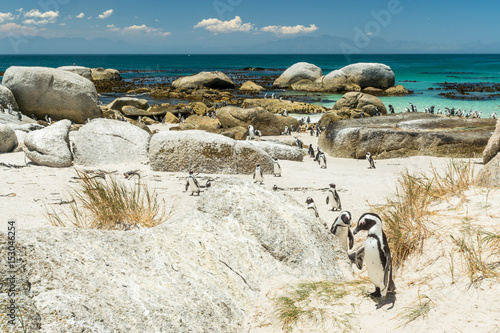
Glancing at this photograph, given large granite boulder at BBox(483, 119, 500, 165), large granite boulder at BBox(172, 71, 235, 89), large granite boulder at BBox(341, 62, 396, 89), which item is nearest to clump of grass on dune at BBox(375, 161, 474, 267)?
large granite boulder at BBox(483, 119, 500, 165)

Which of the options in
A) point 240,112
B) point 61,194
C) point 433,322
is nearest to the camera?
point 433,322

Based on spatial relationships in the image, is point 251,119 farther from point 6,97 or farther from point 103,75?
point 103,75

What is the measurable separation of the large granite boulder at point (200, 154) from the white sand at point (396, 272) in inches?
21.8

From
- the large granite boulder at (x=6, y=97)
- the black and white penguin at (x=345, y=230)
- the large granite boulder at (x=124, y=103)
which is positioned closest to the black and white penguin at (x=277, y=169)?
the black and white penguin at (x=345, y=230)

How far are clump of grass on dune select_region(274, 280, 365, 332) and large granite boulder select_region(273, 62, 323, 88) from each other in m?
42.1

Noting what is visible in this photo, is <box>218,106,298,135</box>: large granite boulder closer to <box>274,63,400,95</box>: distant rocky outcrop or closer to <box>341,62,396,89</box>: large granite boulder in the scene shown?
<box>274,63,400,95</box>: distant rocky outcrop

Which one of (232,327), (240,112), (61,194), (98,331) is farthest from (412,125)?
(98,331)

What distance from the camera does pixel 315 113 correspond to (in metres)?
25.4

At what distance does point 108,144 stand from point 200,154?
2.31 metres

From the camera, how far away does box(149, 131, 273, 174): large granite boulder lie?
8914 millimetres

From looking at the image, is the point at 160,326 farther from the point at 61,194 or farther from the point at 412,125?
the point at 412,125

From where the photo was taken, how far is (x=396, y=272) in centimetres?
394

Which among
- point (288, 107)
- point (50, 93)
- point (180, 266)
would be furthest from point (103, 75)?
point (180, 266)

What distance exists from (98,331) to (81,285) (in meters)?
0.36
